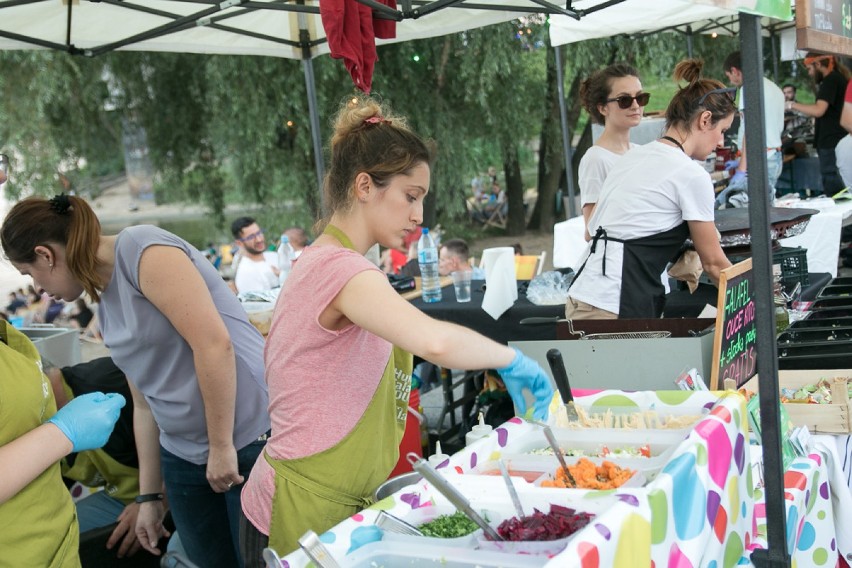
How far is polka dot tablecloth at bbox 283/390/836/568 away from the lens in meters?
1.43

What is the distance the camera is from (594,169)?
3984mm

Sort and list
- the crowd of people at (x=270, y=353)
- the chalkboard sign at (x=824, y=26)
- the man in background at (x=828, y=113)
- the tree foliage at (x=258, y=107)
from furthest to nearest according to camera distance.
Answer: the tree foliage at (x=258, y=107) < the man in background at (x=828, y=113) < the chalkboard sign at (x=824, y=26) < the crowd of people at (x=270, y=353)

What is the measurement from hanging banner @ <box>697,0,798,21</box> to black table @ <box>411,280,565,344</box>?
6.81ft

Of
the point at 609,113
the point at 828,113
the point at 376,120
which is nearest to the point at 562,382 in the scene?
the point at 376,120

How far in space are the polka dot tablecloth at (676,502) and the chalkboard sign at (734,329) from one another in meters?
0.35

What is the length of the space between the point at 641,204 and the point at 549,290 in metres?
1.26

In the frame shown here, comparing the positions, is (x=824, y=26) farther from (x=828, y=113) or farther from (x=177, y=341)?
(x=828, y=113)

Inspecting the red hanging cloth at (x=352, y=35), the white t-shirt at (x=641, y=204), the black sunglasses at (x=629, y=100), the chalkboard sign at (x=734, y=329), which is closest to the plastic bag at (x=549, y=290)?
the black sunglasses at (x=629, y=100)

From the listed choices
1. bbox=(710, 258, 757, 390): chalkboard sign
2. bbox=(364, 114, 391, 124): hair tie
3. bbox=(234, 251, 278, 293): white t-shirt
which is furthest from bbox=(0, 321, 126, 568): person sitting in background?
bbox=(234, 251, 278, 293): white t-shirt

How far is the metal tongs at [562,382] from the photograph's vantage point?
2.06 metres

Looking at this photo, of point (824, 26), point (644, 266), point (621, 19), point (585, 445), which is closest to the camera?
point (585, 445)

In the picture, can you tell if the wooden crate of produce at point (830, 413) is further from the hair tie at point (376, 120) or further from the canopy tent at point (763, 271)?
the hair tie at point (376, 120)

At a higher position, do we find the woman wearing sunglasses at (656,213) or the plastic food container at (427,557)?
the woman wearing sunglasses at (656,213)

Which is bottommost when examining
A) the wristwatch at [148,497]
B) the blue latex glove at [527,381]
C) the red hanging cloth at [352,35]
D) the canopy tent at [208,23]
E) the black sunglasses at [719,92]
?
the wristwatch at [148,497]
